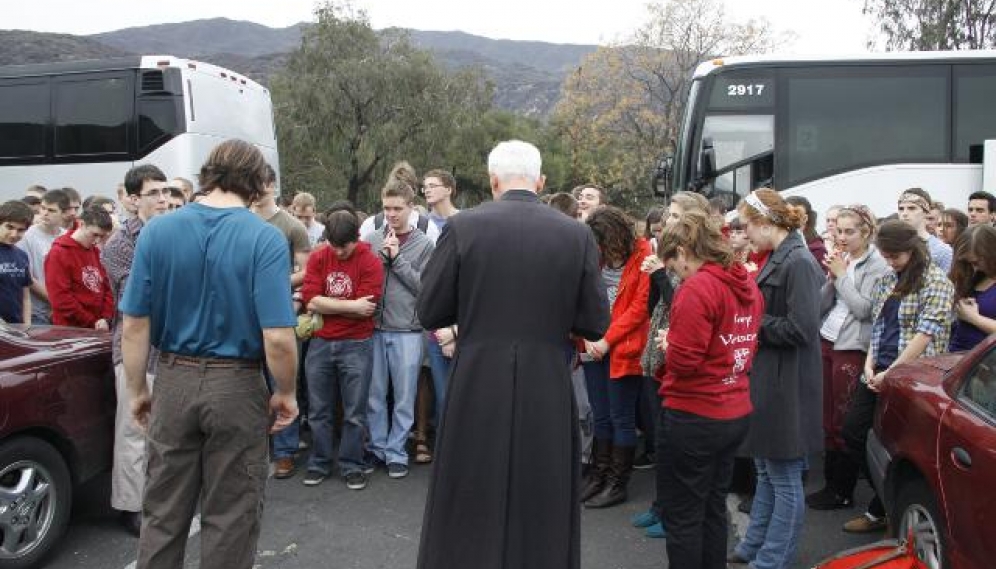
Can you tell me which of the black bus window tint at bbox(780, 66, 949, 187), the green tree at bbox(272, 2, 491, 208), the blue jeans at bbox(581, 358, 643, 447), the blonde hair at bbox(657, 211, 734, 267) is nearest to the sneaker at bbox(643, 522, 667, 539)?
the blue jeans at bbox(581, 358, 643, 447)

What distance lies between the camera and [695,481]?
134 inches

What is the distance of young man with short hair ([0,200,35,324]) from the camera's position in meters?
5.92

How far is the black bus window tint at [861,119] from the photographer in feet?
35.9

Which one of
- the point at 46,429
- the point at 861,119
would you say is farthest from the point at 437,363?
the point at 861,119

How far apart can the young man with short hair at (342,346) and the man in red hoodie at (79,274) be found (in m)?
1.59

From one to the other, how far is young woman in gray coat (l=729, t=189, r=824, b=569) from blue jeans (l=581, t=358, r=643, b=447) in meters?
1.26

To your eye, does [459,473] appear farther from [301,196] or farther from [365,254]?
[301,196]

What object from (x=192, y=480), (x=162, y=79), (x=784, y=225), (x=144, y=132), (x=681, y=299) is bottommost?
(x=192, y=480)

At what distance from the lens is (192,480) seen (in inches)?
126

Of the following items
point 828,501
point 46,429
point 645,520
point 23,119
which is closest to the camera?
point 46,429

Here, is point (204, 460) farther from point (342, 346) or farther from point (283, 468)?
point (283, 468)

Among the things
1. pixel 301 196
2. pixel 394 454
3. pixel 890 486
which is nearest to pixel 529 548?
pixel 890 486

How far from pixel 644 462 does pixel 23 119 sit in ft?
41.2

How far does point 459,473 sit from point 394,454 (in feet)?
9.87
